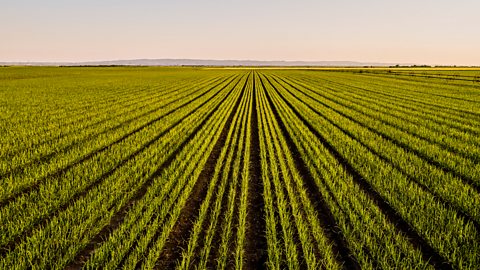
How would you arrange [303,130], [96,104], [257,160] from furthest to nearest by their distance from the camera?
[96,104], [303,130], [257,160]

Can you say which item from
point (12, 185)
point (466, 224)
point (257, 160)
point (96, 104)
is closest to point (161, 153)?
point (257, 160)

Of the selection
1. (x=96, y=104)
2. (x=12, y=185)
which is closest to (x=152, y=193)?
(x=12, y=185)

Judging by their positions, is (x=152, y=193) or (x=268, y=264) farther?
(x=152, y=193)

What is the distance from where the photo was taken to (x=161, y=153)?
9.91m

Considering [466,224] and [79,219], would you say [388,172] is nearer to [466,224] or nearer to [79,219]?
[466,224]

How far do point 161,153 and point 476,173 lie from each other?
8.80m

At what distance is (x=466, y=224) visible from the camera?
536 centimetres

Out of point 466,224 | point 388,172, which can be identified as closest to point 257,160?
point 388,172

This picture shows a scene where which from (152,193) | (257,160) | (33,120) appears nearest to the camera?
(152,193)

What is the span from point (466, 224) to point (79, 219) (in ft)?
22.2

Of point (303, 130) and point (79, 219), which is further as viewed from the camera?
point (303, 130)

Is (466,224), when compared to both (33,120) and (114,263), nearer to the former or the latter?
(114,263)

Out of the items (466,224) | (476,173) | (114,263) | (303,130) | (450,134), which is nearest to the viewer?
(114,263)

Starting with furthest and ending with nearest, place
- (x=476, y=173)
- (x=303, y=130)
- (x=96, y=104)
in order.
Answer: (x=96, y=104), (x=303, y=130), (x=476, y=173)
